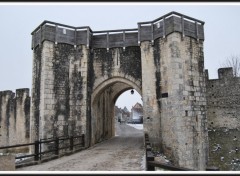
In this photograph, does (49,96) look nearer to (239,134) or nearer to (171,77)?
(171,77)

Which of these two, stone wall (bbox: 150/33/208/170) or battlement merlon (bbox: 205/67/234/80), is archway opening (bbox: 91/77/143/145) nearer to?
stone wall (bbox: 150/33/208/170)

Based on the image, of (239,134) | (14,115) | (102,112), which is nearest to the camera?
(239,134)

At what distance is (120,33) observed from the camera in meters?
13.9

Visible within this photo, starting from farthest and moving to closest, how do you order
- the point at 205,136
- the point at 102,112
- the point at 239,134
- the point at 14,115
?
the point at 14,115 < the point at 102,112 < the point at 239,134 < the point at 205,136

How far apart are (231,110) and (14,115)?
45.7 feet

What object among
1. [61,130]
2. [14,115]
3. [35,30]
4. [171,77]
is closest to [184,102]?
[171,77]

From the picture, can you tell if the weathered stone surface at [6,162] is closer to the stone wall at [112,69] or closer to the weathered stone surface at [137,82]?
the weathered stone surface at [137,82]

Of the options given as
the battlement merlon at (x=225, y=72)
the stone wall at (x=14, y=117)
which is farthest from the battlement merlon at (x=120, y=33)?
the stone wall at (x=14, y=117)

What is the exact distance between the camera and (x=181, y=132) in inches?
452

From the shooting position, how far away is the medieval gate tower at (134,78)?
1184 centimetres

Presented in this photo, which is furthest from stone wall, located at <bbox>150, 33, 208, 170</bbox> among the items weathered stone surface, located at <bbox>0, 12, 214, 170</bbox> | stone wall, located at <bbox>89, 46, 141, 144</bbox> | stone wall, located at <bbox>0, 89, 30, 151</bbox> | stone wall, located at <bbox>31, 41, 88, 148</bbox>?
stone wall, located at <bbox>0, 89, 30, 151</bbox>

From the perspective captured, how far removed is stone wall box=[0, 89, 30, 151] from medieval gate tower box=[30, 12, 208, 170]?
18.7 feet

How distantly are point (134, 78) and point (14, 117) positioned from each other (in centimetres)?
1033

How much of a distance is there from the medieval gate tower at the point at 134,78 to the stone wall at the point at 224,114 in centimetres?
386
